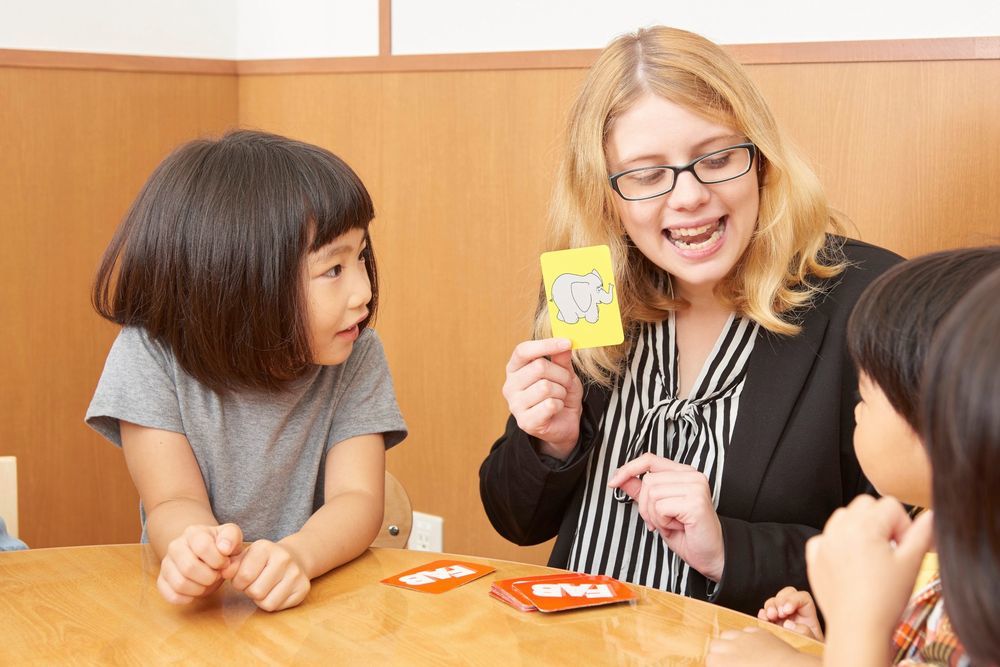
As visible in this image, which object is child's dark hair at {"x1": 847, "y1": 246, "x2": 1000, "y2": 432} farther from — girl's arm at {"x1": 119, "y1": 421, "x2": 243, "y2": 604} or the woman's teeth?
girl's arm at {"x1": 119, "y1": 421, "x2": 243, "y2": 604}

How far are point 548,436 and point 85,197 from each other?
1.83 meters

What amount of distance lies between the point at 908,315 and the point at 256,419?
0.99m


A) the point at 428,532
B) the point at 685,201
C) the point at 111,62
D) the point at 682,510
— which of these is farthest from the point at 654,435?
the point at 111,62

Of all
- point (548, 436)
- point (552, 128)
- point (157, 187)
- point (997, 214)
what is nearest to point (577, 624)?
point (548, 436)

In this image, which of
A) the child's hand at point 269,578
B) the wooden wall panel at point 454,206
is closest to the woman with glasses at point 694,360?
the child's hand at point 269,578

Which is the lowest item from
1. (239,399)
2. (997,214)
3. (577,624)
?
(577,624)

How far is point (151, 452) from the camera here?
1534 mm

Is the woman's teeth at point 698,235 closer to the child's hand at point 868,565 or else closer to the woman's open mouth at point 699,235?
A: the woman's open mouth at point 699,235

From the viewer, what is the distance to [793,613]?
131cm

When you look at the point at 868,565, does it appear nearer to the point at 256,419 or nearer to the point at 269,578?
the point at 269,578

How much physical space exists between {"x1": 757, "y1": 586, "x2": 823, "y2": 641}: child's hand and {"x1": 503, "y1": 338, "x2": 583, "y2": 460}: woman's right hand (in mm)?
434

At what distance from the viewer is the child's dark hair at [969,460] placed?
73cm

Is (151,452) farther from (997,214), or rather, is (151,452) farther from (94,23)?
(94,23)

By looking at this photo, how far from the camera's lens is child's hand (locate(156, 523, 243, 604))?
121 cm
